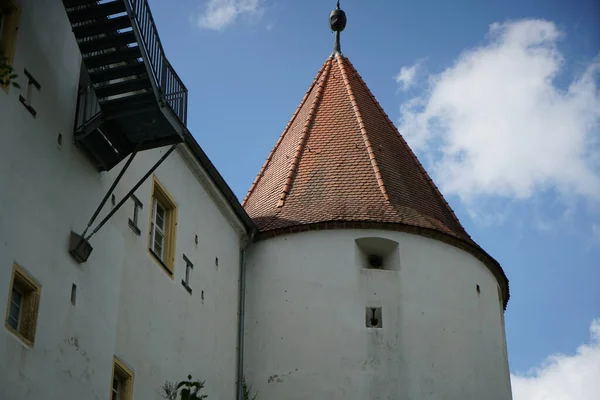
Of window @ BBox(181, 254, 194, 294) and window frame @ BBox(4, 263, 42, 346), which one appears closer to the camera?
window frame @ BBox(4, 263, 42, 346)

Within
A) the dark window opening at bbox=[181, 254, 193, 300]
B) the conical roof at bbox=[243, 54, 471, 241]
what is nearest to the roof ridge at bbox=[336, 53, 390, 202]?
the conical roof at bbox=[243, 54, 471, 241]

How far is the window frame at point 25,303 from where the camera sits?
42.5ft

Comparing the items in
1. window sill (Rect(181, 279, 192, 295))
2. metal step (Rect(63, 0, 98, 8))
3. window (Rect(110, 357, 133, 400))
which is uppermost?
metal step (Rect(63, 0, 98, 8))

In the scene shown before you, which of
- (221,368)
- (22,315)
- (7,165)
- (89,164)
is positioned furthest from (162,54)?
(221,368)

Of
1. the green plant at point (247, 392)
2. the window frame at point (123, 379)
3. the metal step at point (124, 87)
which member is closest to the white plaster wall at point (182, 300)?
the window frame at point (123, 379)

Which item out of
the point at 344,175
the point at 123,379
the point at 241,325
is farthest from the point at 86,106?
the point at 344,175

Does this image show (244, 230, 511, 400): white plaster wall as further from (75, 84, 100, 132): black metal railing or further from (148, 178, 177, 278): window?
(75, 84, 100, 132): black metal railing

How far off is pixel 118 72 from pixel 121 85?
0.55ft

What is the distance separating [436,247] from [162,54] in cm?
811

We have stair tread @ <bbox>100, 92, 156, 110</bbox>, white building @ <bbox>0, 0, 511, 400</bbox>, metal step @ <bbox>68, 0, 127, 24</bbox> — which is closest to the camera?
white building @ <bbox>0, 0, 511, 400</bbox>

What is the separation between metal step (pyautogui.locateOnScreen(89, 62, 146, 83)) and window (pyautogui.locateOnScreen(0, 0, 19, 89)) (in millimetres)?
1379

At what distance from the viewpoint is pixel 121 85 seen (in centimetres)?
1484

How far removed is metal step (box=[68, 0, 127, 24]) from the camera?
14320mm

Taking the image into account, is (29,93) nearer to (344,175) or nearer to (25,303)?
(25,303)
